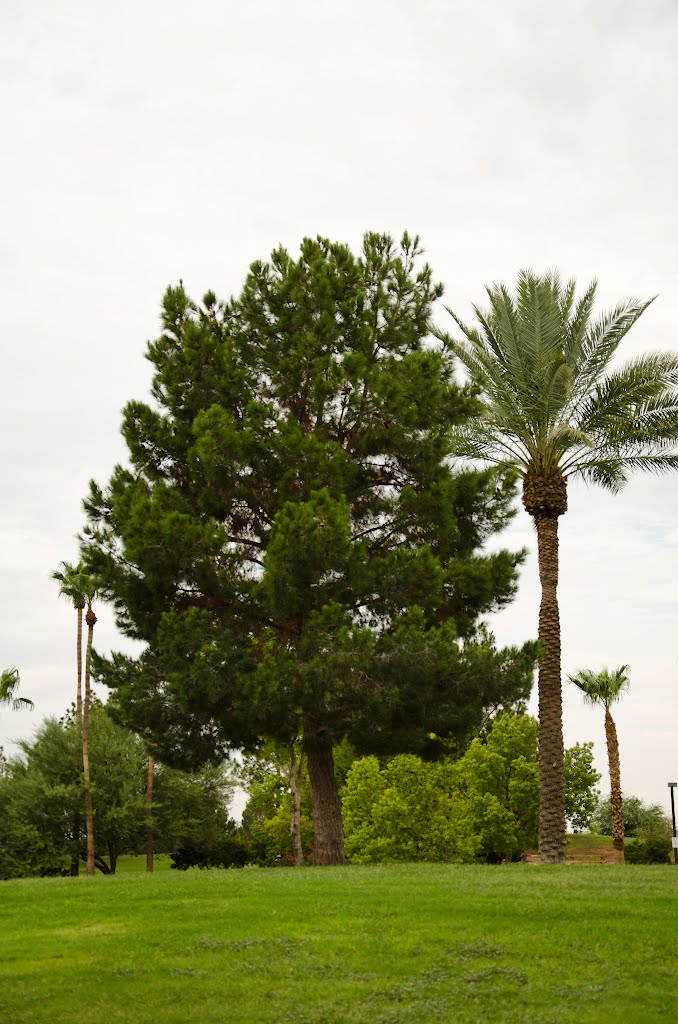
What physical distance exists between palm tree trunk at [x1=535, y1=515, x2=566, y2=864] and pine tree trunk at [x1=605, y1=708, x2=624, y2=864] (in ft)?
57.1

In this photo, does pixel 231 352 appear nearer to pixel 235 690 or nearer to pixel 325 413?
pixel 325 413

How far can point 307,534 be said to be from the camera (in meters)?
21.6

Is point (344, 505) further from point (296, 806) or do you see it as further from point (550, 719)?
point (296, 806)

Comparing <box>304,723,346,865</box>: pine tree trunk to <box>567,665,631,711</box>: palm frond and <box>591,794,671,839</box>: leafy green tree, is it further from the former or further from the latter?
<box>591,794,671,839</box>: leafy green tree

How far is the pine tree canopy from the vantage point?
2203 cm

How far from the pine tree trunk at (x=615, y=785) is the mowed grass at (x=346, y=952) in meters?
24.7

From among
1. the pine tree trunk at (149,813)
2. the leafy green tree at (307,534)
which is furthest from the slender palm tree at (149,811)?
the leafy green tree at (307,534)

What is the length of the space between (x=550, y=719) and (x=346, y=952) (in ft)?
43.5

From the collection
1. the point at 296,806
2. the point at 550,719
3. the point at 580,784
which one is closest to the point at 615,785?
the point at 580,784

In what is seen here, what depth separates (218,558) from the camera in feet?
79.3

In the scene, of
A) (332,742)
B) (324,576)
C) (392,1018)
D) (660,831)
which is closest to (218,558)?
(324,576)

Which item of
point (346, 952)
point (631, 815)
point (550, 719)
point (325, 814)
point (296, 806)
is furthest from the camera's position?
point (631, 815)

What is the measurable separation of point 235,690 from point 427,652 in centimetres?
426

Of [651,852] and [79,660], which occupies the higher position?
[79,660]
